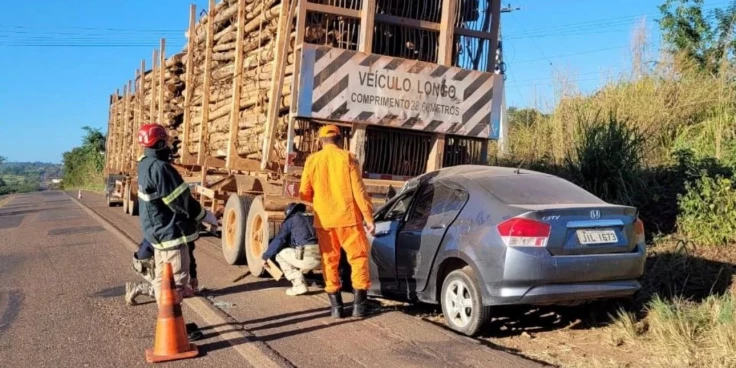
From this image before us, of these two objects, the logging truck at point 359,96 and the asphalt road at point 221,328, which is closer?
the asphalt road at point 221,328

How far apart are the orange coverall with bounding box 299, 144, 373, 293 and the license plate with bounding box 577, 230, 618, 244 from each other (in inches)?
70.5

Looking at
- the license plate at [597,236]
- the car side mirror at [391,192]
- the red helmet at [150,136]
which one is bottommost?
the license plate at [597,236]

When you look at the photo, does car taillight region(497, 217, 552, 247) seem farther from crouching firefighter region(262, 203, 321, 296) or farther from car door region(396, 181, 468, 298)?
crouching firefighter region(262, 203, 321, 296)

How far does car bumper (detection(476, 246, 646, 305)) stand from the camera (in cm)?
521

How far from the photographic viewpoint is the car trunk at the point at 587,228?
208 inches

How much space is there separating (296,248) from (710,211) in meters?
4.70

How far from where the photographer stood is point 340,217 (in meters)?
6.08

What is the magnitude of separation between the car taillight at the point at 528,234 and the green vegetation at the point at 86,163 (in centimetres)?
4620

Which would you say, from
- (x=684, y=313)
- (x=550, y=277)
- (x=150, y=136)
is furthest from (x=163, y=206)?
(x=684, y=313)

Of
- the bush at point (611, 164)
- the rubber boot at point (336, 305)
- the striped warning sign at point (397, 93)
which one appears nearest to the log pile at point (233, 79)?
the striped warning sign at point (397, 93)

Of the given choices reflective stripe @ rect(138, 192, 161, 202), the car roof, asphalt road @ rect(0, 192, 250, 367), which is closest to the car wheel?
the car roof

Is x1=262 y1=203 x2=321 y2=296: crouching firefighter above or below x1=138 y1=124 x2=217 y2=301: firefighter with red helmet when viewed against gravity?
below

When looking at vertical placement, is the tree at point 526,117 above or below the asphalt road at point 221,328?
above

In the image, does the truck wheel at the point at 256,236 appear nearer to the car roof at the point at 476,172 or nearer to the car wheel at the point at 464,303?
the car roof at the point at 476,172
